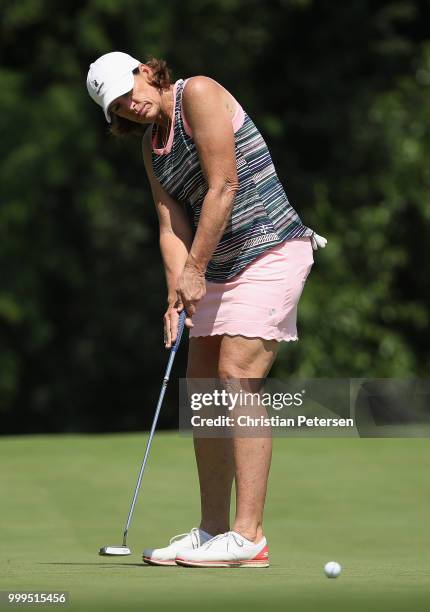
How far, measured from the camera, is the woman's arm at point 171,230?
428cm

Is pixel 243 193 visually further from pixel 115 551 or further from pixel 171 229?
pixel 115 551

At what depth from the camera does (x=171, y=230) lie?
4.32m

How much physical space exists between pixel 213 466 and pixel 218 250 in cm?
65

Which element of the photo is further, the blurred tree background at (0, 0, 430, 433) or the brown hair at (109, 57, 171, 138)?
the blurred tree background at (0, 0, 430, 433)

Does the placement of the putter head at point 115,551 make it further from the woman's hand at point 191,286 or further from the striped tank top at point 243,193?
the striped tank top at point 243,193

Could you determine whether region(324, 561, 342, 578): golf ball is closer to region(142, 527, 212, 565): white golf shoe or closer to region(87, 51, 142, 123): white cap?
region(142, 527, 212, 565): white golf shoe

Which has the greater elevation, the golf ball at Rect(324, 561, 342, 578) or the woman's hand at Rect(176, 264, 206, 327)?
the woman's hand at Rect(176, 264, 206, 327)

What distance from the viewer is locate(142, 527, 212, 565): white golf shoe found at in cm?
406

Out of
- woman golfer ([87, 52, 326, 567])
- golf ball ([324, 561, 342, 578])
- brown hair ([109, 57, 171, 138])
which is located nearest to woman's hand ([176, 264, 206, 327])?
woman golfer ([87, 52, 326, 567])

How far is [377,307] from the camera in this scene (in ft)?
46.8

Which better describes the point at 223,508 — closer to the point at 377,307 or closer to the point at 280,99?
the point at 377,307

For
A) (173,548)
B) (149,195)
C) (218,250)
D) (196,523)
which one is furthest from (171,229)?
(149,195)

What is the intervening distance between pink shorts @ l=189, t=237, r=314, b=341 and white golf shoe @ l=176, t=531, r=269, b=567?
1.94 feet

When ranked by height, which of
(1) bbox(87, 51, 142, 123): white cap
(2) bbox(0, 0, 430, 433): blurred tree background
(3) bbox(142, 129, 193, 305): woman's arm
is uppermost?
(2) bbox(0, 0, 430, 433): blurred tree background
